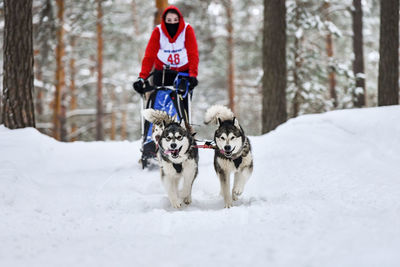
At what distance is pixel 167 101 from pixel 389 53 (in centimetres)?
465

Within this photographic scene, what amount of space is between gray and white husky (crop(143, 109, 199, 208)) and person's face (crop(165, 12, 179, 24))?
1360mm

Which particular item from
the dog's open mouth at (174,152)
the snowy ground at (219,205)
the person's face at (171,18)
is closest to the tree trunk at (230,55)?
the snowy ground at (219,205)

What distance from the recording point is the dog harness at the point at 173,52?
4180 millimetres

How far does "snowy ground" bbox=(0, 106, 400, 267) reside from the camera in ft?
6.51

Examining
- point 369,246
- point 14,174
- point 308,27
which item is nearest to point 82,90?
point 308,27

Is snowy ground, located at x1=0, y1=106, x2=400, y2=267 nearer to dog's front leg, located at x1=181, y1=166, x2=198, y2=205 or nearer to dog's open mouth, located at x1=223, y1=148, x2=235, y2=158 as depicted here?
dog's front leg, located at x1=181, y1=166, x2=198, y2=205

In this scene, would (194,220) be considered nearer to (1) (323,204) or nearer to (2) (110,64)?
(1) (323,204)

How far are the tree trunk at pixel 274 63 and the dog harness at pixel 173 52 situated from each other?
9.13ft

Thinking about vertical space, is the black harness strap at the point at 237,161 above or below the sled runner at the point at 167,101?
below

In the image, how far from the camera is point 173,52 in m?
4.23

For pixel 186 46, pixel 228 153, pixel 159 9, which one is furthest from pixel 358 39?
pixel 228 153

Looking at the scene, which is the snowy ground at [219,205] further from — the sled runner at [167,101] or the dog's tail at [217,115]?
the dog's tail at [217,115]

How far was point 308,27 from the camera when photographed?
8.25m

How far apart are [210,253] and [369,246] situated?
0.99 meters
